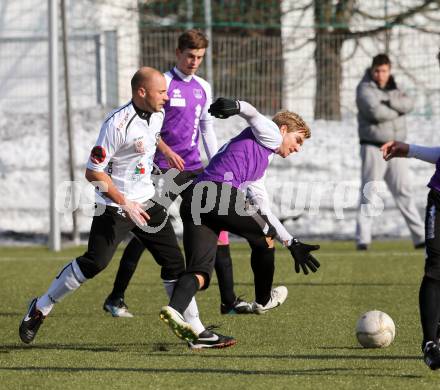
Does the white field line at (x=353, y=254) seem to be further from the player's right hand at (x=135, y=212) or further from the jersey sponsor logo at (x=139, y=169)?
the player's right hand at (x=135, y=212)

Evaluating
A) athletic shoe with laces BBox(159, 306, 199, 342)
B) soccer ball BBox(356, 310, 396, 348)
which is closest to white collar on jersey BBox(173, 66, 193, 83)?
soccer ball BBox(356, 310, 396, 348)

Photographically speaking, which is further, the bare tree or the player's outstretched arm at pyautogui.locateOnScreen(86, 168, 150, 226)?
the bare tree

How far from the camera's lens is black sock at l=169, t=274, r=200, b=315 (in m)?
6.59

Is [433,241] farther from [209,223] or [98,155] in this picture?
[98,155]

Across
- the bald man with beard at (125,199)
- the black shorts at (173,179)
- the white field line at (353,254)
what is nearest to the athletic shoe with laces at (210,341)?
the bald man with beard at (125,199)

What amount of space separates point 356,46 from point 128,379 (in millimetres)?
11060

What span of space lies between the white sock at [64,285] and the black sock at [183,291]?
2.27 feet

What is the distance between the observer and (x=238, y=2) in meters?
17.2

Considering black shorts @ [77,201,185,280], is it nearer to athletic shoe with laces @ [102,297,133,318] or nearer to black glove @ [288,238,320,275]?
black glove @ [288,238,320,275]

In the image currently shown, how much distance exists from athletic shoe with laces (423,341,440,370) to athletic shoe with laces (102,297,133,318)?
3177 millimetres

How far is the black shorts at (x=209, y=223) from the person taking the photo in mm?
6832

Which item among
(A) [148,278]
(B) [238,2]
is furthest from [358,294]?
(B) [238,2]

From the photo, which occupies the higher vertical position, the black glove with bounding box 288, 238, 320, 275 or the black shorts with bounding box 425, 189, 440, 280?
the black shorts with bounding box 425, 189, 440, 280

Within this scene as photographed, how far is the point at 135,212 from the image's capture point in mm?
6809
